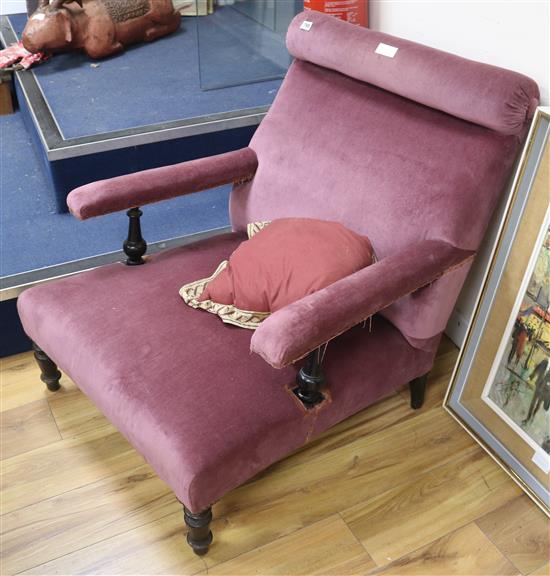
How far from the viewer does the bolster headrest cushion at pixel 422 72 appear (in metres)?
1.31

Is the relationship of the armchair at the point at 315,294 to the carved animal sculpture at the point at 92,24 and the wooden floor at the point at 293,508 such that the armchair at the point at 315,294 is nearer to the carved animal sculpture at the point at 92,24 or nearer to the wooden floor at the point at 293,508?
the wooden floor at the point at 293,508

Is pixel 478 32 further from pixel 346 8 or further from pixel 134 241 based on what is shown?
pixel 134 241

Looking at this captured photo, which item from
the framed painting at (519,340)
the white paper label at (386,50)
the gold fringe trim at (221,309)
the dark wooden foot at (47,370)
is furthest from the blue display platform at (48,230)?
the framed painting at (519,340)

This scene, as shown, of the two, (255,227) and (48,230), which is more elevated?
(255,227)

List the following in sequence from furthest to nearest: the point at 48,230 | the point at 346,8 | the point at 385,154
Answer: the point at 48,230 < the point at 346,8 < the point at 385,154

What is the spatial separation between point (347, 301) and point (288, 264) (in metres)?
0.22

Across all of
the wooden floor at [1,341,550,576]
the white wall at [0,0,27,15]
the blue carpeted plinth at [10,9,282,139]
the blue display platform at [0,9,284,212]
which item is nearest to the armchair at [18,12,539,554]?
the wooden floor at [1,341,550,576]

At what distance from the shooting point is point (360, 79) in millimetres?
1565

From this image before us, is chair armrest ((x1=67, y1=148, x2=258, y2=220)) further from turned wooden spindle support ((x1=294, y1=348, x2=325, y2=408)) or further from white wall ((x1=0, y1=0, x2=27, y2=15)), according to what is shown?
white wall ((x1=0, y1=0, x2=27, y2=15))

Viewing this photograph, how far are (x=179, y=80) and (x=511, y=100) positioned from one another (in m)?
1.53

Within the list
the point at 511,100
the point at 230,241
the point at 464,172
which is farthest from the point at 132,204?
the point at 511,100

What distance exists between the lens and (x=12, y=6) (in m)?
3.25

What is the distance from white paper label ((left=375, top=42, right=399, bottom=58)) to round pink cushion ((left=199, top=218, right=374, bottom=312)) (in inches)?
15.1

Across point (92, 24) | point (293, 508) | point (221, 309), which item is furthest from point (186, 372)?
point (92, 24)
